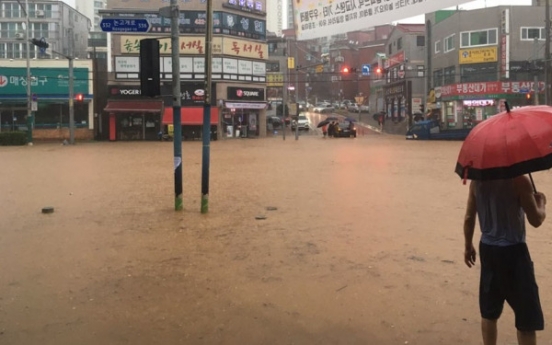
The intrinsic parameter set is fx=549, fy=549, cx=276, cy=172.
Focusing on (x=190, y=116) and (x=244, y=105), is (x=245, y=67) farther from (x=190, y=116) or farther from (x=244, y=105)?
(x=190, y=116)

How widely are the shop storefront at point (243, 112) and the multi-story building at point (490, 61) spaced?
16165 millimetres

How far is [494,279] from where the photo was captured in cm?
372

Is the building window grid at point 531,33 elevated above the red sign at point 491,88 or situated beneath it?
elevated above

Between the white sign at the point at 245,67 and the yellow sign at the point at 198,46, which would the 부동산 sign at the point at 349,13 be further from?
the white sign at the point at 245,67

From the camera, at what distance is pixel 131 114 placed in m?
45.4

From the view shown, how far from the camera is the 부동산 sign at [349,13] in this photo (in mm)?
4316

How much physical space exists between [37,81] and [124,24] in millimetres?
36834

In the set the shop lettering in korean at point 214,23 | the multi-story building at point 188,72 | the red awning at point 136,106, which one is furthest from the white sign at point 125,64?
the shop lettering in korean at point 214,23

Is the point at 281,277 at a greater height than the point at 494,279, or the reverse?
the point at 494,279

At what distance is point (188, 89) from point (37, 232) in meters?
37.1

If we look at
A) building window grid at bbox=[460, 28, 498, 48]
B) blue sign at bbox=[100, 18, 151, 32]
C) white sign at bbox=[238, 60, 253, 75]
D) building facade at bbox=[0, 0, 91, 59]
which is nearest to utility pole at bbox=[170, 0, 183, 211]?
blue sign at bbox=[100, 18, 151, 32]

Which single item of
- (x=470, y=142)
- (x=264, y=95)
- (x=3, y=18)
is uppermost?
(x=3, y=18)

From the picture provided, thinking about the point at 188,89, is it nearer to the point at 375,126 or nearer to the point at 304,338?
the point at 375,126

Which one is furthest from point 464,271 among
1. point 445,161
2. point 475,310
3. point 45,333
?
point 445,161
